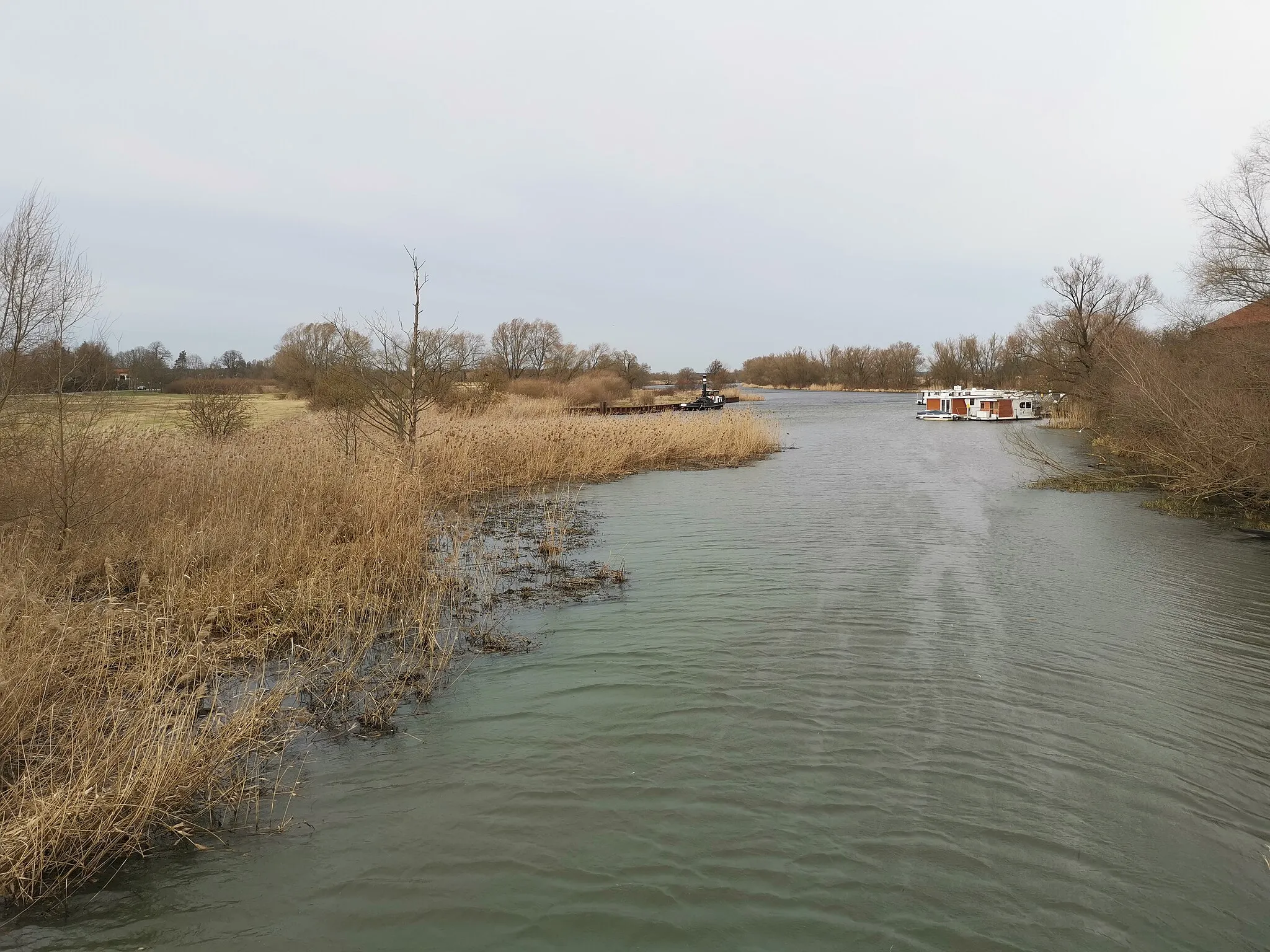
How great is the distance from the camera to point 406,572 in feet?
28.6

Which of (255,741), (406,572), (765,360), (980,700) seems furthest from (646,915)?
(765,360)

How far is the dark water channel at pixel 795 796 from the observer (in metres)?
3.46

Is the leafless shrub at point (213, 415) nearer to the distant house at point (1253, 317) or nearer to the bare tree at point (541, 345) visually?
the distant house at point (1253, 317)

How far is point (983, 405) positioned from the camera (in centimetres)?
5019

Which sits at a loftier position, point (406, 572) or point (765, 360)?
point (765, 360)

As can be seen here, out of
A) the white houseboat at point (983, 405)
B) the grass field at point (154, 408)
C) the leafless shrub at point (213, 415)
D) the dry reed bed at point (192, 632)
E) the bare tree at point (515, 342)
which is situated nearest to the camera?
the dry reed bed at point (192, 632)

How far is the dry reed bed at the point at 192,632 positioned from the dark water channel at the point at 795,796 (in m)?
0.32

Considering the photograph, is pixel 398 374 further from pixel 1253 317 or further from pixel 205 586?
pixel 1253 317

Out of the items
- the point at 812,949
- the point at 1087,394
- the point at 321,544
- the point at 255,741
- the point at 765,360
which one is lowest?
the point at 812,949

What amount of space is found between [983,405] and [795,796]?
5122 cm

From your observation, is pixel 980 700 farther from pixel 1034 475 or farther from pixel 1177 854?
pixel 1034 475

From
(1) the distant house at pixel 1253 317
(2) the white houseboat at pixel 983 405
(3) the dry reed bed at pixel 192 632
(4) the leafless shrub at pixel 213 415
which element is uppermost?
(1) the distant house at pixel 1253 317

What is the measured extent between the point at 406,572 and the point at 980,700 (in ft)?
19.9

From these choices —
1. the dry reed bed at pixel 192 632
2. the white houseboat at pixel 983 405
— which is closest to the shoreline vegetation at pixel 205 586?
the dry reed bed at pixel 192 632
